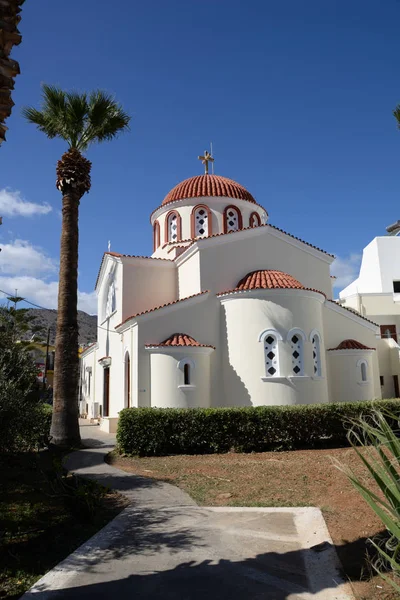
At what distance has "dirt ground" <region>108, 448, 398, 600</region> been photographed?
527cm

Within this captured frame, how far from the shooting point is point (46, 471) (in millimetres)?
7141

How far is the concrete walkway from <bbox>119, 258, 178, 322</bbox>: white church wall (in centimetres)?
1238

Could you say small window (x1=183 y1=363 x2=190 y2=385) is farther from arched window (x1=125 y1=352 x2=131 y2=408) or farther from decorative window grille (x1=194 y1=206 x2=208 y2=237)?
decorative window grille (x1=194 y1=206 x2=208 y2=237)

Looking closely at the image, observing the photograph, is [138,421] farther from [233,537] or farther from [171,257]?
[171,257]

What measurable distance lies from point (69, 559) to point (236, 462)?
22.0 feet

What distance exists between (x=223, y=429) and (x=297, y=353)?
4.38 m

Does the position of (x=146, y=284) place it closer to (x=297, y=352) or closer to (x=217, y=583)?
(x=297, y=352)

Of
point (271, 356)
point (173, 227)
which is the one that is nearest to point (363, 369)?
point (271, 356)

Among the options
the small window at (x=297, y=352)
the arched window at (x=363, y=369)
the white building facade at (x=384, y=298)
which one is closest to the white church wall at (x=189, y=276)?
the small window at (x=297, y=352)

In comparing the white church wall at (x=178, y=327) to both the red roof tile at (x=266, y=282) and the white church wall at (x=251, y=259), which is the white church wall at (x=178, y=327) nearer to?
the red roof tile at (x=266, y=282)

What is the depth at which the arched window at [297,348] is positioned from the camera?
1562 cm

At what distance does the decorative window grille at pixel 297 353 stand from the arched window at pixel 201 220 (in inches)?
323

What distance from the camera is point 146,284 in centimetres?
1983

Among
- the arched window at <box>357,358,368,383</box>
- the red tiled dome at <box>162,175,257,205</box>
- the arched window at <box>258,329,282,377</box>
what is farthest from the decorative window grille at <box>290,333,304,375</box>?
the red tiled dome at <box>162,175,257,205</box>
